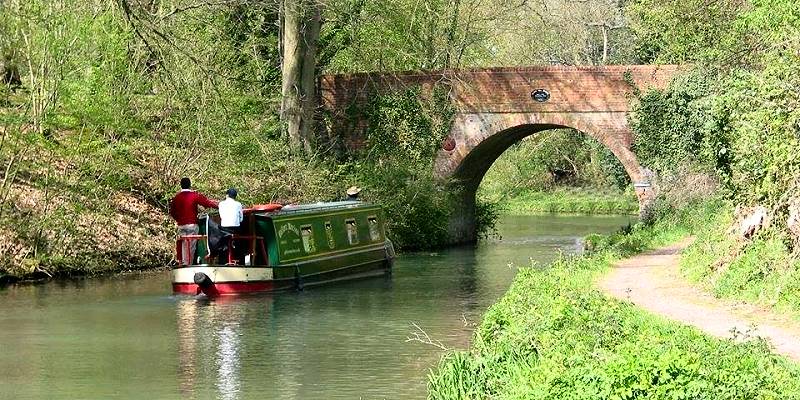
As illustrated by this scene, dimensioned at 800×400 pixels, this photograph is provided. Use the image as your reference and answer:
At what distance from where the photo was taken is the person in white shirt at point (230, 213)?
18.0m

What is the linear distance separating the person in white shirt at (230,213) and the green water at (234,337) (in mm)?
1014

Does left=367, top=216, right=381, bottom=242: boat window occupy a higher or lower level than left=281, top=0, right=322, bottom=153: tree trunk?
lower

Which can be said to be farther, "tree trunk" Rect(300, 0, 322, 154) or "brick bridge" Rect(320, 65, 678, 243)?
"brick bridge" Rect(320, 65, 678, 243)

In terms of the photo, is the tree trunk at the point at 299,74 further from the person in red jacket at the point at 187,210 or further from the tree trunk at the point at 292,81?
the person in red jacket at the point at 187,210

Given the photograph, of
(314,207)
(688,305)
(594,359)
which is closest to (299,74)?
(314,207)

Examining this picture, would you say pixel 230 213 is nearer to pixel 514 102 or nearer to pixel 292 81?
pixel 292 81

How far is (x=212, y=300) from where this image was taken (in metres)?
17.6

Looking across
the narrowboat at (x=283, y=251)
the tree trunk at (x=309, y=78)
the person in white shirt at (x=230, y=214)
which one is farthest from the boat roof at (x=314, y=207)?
the tree trunk at (x=309, y=78)

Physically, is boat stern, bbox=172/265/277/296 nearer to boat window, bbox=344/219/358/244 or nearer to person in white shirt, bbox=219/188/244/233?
person in white shirt, bbox=219/188/244/233

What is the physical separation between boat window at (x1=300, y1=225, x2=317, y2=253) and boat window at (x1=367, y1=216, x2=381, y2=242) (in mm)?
2161

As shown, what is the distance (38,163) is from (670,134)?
11.7 metres

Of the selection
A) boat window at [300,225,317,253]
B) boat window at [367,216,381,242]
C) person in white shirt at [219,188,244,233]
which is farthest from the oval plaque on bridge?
person in white shirt at [219,188,244,233]

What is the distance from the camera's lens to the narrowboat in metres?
17.9

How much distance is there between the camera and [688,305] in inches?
508
